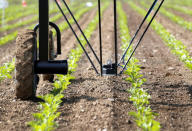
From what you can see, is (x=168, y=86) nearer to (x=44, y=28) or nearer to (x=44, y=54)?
(x=44, y=54)

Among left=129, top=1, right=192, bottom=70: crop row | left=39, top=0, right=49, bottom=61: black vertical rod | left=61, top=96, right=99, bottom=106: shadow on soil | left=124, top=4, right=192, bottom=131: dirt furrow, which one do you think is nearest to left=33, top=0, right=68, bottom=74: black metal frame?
left=39, top=0, right=49, bottom=61: black vertical rod

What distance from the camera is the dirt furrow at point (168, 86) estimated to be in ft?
12.5

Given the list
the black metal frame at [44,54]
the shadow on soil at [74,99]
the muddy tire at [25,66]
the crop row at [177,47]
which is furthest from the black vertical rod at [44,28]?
the crop row at [177,47]

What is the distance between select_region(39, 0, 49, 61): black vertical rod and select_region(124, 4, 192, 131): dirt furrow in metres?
1.49

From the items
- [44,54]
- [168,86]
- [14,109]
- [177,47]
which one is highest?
[177,47]

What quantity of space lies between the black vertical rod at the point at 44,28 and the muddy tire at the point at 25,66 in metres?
0.11

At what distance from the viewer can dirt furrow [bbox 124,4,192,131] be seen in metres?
3.82

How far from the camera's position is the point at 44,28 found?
430 cm

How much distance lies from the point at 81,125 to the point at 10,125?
0.77 meters

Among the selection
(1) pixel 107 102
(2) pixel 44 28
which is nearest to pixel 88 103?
(1) pixel 107 102

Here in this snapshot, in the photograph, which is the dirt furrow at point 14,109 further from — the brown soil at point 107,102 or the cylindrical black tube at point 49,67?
the cylindrical black tube at point 49,67

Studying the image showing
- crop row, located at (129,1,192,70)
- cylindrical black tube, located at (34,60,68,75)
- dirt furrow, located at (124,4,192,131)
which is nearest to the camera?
dirt furrow, located at (124,4,192,131)

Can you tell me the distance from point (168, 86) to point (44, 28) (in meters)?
2.06

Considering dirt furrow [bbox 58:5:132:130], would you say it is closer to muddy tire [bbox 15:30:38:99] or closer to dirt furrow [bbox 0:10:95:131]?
dirt furrow [bbox 0:10:95:131]
